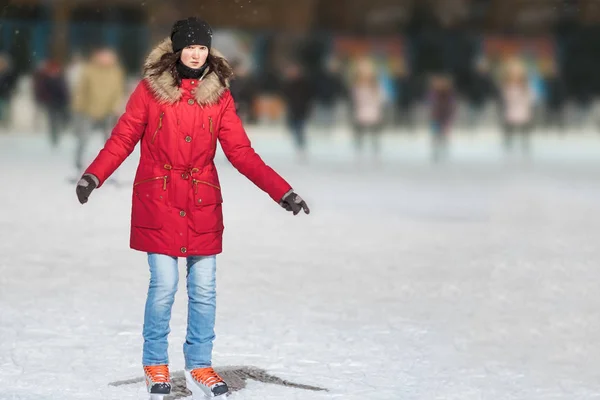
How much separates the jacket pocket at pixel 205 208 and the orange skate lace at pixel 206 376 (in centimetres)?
43

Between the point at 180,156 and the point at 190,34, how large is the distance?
35 cm

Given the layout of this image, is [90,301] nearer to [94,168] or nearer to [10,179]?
[94,168]

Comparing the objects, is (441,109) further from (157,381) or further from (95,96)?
(157,381)

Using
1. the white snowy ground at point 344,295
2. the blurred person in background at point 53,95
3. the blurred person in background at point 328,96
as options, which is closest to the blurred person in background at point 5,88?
the blurred person in background at point 53,95

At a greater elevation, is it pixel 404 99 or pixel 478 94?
pixel 478 94

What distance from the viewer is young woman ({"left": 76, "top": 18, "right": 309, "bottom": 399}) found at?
3705 mm

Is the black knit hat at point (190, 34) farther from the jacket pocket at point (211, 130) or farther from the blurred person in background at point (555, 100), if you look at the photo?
the blurred person in background at point (555, 100)

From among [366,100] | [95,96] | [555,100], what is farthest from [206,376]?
[555,100]

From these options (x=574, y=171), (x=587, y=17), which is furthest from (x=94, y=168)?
Result: (x=587, y=17)

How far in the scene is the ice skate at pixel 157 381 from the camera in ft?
12.4

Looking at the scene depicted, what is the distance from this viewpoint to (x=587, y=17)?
3050cm

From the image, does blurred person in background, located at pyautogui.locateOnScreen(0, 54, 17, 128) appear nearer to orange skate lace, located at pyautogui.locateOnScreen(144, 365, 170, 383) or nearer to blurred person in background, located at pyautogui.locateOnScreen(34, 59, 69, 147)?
blurred person in background, located at pyautogui.locateOnScreen(34, 59, 69, 147)

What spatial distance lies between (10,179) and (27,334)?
28.7ft

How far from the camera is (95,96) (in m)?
13.4
